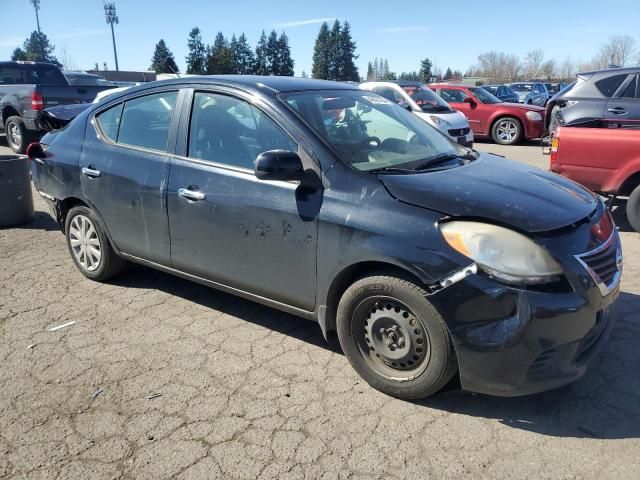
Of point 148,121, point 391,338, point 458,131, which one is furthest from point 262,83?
point 458,131

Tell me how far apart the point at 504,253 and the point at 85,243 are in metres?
3.55

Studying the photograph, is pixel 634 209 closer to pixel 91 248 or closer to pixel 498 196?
pixel 498 196

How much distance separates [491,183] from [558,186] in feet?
1.68

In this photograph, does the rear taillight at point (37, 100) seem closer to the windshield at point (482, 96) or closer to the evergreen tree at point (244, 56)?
the windshield at point (482, 96)

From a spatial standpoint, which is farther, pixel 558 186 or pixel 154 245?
pixel 154 245

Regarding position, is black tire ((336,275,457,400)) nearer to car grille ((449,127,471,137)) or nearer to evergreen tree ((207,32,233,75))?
car grille ((449,127,471,137))

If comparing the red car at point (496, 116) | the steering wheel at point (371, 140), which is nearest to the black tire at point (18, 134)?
the steering wheel at point (371, 140)

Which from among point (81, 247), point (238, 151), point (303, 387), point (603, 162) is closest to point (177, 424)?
point (303, 387)

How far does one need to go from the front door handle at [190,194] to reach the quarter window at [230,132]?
24 cm

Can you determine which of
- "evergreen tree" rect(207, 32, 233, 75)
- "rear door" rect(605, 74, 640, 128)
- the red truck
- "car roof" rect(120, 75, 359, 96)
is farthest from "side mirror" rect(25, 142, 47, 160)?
"evergreen tree" rect(207, 32, 233, 75)

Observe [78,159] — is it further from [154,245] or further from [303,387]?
[303,387]

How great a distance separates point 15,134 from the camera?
11336mm

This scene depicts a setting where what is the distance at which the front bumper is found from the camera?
2.46 meters

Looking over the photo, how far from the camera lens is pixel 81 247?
4605mm
